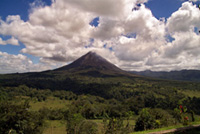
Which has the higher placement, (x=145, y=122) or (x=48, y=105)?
(x=145, y=122)

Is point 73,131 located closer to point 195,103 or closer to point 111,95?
point 195,103

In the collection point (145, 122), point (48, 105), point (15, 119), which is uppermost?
point (15, 119)

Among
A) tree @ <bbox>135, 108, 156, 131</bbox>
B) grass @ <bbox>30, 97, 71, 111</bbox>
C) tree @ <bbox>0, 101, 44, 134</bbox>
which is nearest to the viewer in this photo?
tree @ <bbox>0, 101, 44, 134</bbox>

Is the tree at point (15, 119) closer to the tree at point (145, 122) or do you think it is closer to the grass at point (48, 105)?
the tree at point (145, 122)

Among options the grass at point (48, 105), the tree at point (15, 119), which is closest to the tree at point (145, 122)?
the tree at point (15, 119)

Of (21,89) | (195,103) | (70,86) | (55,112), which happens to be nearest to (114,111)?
(55,112)

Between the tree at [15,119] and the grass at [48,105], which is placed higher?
the tree at [15,119]

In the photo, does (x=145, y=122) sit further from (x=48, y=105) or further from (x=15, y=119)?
(x=48, y=105)

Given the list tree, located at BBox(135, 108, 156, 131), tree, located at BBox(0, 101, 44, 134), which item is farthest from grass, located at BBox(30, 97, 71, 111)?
tree, located at BBox(0, 101, 44, 134)

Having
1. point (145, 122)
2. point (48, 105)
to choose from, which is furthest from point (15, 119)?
point (48, 105)

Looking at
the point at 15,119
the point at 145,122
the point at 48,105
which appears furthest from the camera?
the point at 48,105

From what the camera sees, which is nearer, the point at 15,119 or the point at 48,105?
the point at 15,119

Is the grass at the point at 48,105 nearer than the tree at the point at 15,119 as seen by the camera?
No

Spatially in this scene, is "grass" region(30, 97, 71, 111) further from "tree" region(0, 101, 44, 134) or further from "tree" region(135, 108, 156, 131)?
"tree" region(0, 101, 44, 134)
